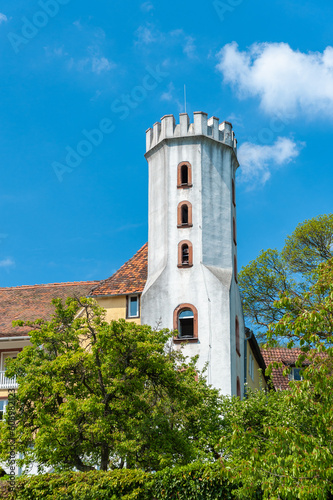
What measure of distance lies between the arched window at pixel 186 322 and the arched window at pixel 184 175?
253 inches

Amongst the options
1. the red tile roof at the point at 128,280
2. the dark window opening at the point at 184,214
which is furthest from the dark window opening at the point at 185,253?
the red tile roof at the point at 128,280

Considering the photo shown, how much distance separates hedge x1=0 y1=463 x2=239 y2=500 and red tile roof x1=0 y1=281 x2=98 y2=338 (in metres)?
15.7

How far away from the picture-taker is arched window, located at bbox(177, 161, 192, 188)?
1460 inches

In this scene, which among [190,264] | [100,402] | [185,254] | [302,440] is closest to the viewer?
[302,440]

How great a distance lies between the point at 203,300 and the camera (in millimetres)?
35125

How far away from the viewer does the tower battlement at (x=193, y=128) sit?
37906 mm

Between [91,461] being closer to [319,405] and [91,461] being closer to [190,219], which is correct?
[319,405]

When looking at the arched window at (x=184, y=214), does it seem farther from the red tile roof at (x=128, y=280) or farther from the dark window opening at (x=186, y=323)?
the dark window opening at (x=186, y=323)

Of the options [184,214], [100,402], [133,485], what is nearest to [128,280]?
[184,214]

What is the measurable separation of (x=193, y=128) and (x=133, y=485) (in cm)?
2149

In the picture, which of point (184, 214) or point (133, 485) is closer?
point (133, 485)

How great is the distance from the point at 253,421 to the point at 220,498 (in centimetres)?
558

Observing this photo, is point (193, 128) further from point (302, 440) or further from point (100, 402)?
point (302, 440)

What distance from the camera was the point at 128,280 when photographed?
38.9 m
